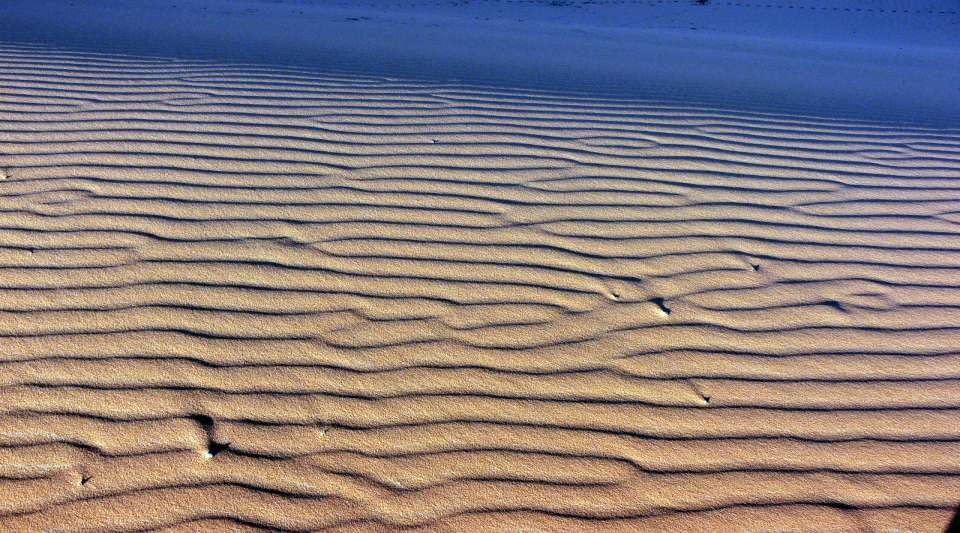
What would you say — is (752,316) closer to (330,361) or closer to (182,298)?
(330,361)

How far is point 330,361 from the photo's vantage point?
8.02ft

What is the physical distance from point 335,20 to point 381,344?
6.50 meters

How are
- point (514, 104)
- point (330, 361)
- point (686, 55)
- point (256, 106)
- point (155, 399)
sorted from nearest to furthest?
1. point (155, 399)
2. point (330, 361)
3. point (256, 106)
4. point (514, 104)
5. point (686, 55)

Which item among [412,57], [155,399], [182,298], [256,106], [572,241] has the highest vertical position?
[412,57]

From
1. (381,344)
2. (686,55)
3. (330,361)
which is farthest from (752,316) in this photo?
(686,55)

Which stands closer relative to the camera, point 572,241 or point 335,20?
point 572,241

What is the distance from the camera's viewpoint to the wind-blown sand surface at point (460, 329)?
6.70 ft

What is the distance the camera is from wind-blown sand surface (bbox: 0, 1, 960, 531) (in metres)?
2.04

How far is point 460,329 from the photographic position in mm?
2621

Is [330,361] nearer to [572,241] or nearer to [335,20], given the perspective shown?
[572,241]

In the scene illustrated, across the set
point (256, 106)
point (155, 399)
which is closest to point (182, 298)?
point (155, 399)

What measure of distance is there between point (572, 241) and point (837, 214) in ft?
4.98

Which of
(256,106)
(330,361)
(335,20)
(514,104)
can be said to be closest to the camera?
(330,361)

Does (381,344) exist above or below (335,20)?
below
